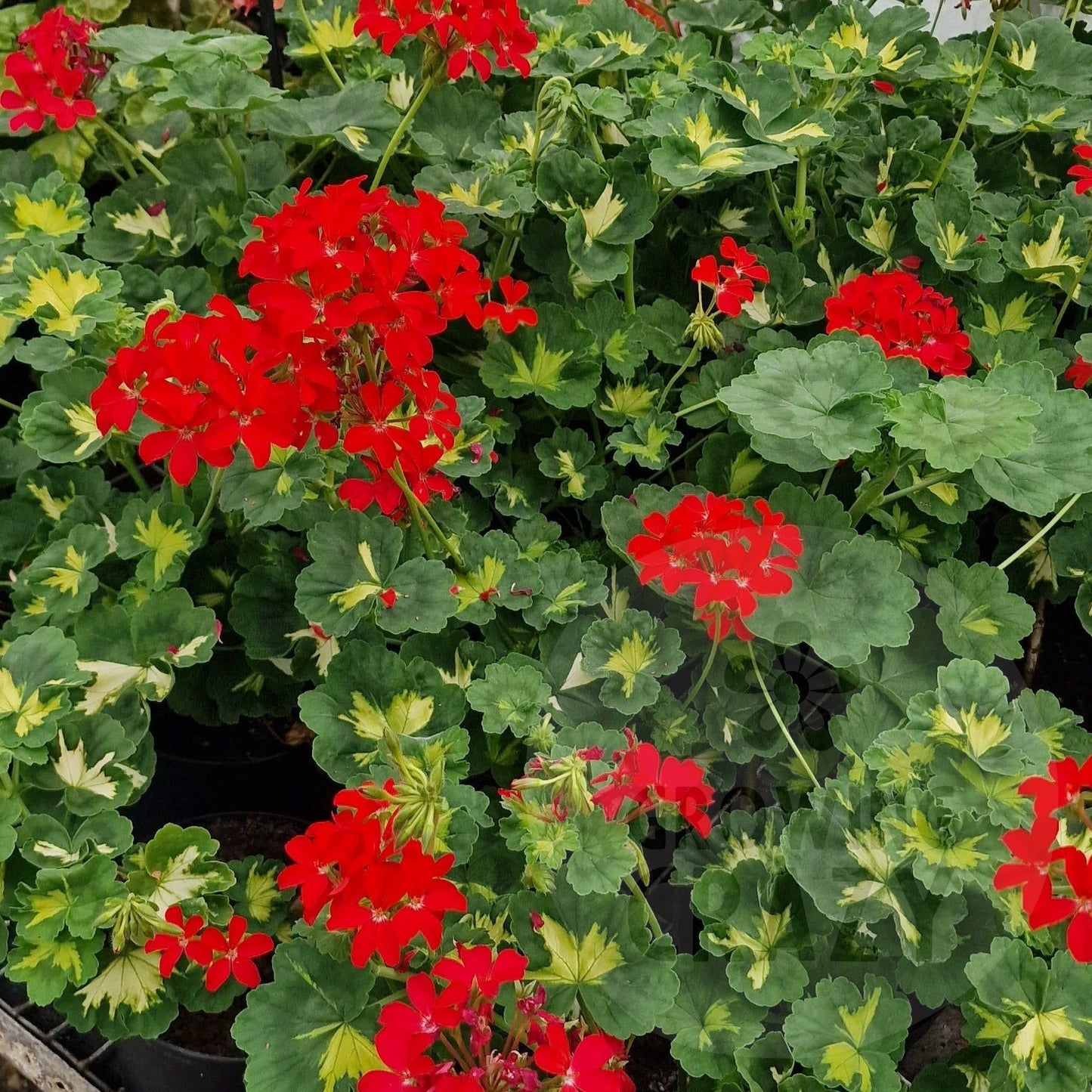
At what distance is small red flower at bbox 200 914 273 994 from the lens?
3.13 ft

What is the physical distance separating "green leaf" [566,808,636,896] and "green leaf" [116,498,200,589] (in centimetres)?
55

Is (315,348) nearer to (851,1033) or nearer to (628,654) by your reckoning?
(628,654)

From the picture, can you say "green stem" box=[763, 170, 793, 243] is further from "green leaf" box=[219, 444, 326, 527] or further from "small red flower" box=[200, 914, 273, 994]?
"small red flower" box=[200, 914, 273, 994]

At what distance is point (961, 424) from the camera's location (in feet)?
3.28

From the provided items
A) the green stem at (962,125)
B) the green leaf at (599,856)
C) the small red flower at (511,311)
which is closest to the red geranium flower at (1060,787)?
the green leaf at (599,856)

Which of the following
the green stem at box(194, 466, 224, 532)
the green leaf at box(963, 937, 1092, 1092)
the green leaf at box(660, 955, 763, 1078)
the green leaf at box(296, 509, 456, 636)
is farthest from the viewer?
the green stem at box(194, 466, 224, 532)

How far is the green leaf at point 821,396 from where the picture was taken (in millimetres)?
1027

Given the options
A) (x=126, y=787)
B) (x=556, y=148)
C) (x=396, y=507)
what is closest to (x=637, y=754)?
(x=396, y=507)

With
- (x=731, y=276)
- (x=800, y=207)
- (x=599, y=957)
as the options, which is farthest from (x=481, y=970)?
(x=800, y=207)

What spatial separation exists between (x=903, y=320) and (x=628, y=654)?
1.63ft

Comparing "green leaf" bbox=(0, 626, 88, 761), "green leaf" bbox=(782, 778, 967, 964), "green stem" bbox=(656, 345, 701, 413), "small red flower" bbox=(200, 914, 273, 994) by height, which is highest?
"green stem" bbox=(656, 345, 701, 413)

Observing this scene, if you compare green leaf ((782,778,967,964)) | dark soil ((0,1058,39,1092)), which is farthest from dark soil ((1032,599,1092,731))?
dark soil ((0,1058,39,1092))

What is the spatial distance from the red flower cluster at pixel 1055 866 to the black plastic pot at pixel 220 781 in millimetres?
938

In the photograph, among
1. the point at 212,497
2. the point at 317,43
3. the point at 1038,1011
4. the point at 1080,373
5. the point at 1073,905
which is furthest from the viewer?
the point at 317,43
